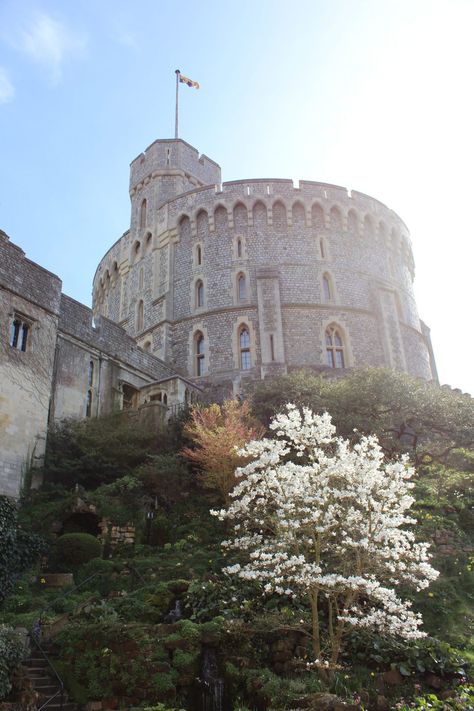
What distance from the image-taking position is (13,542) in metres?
14.3

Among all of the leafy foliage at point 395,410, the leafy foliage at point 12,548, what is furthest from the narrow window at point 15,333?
the leafy foliage at point 395,410

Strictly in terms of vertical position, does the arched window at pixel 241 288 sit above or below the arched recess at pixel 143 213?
below

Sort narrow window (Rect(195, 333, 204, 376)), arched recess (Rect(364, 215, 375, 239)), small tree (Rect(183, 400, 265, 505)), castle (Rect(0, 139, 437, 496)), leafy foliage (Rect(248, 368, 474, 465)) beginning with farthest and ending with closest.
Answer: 1. arched recess (Rect(364, 215, 375, 239))
2. narrow window (Rect(195, 333, 204, 376))
3. castle (Rect(0, 139, 437, 496))
4. leafy foliage (Rect(248, 368, 474, 465))
5. small tree (Rect(183, 400, 265, 505))

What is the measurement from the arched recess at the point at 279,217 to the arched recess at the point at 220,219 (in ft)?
8.61

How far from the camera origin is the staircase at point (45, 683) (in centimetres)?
984

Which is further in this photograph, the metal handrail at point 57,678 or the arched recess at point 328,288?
the arched recess at point 328,288

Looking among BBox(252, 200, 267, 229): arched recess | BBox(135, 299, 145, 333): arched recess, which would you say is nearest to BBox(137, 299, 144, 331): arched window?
BBox(135, 299, 145, 333): arched recess

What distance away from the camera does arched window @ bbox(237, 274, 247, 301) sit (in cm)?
3152

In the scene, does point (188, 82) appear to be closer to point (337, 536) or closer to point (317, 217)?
point (317, 217)

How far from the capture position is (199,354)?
101 feet

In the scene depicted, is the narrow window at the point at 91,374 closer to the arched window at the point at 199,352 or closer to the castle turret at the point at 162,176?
the arched window at the point at 199,352

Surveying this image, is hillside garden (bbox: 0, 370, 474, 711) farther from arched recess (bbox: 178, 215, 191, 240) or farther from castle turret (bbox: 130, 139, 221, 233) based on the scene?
castle turret (bbox: 130, 139, 221, 233)

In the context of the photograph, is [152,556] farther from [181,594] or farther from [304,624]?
[304,624]

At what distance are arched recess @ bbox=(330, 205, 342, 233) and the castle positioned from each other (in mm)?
56
